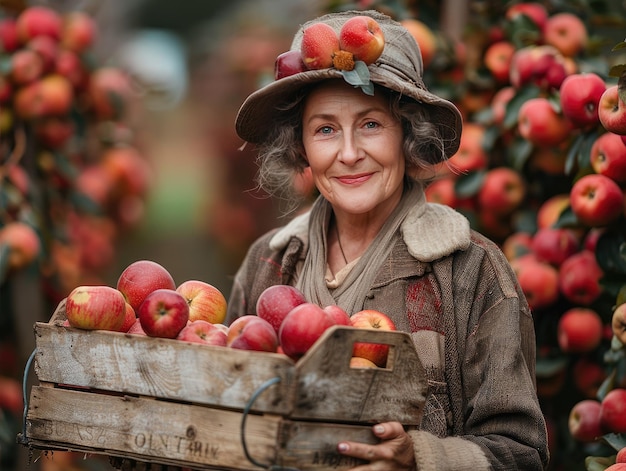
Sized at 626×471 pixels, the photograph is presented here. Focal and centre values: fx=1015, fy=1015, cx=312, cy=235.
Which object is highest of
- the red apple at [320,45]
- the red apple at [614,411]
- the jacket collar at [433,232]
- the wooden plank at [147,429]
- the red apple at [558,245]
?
the red apple at [320,45]

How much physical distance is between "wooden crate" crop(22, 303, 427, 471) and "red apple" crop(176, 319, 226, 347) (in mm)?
90

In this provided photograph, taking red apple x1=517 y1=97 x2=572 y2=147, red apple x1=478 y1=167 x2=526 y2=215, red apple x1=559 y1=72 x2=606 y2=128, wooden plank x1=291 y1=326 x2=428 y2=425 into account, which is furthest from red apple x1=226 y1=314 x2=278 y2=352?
red apple x1=478 y1=167 x2=526 y2=215

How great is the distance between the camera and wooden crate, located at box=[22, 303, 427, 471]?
6.69ft

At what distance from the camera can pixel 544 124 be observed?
3.31 m

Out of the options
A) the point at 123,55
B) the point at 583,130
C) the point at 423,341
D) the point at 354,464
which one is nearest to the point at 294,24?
the point at 123,55

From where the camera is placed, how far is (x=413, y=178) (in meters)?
2.87

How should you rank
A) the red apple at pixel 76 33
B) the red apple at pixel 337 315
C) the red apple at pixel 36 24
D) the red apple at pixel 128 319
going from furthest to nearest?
the red apple at pixel 76 33
the red apple at pixel 36 24
the red apple at pixel 128 319
the red apple at pixel 337 315

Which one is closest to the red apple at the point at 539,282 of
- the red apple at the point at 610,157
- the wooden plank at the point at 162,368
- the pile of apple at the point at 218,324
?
the red apple at the point at 610,157

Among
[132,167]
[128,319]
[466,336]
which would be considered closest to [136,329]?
[128,319]

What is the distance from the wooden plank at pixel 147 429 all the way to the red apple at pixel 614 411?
125cm

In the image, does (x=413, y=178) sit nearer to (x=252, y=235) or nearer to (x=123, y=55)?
(x=252, y=235)

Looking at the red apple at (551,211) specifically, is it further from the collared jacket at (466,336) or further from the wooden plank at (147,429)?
the wooden plank at (147,429)

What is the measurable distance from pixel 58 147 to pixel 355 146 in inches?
85.9

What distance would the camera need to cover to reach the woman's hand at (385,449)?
6.91 ft
